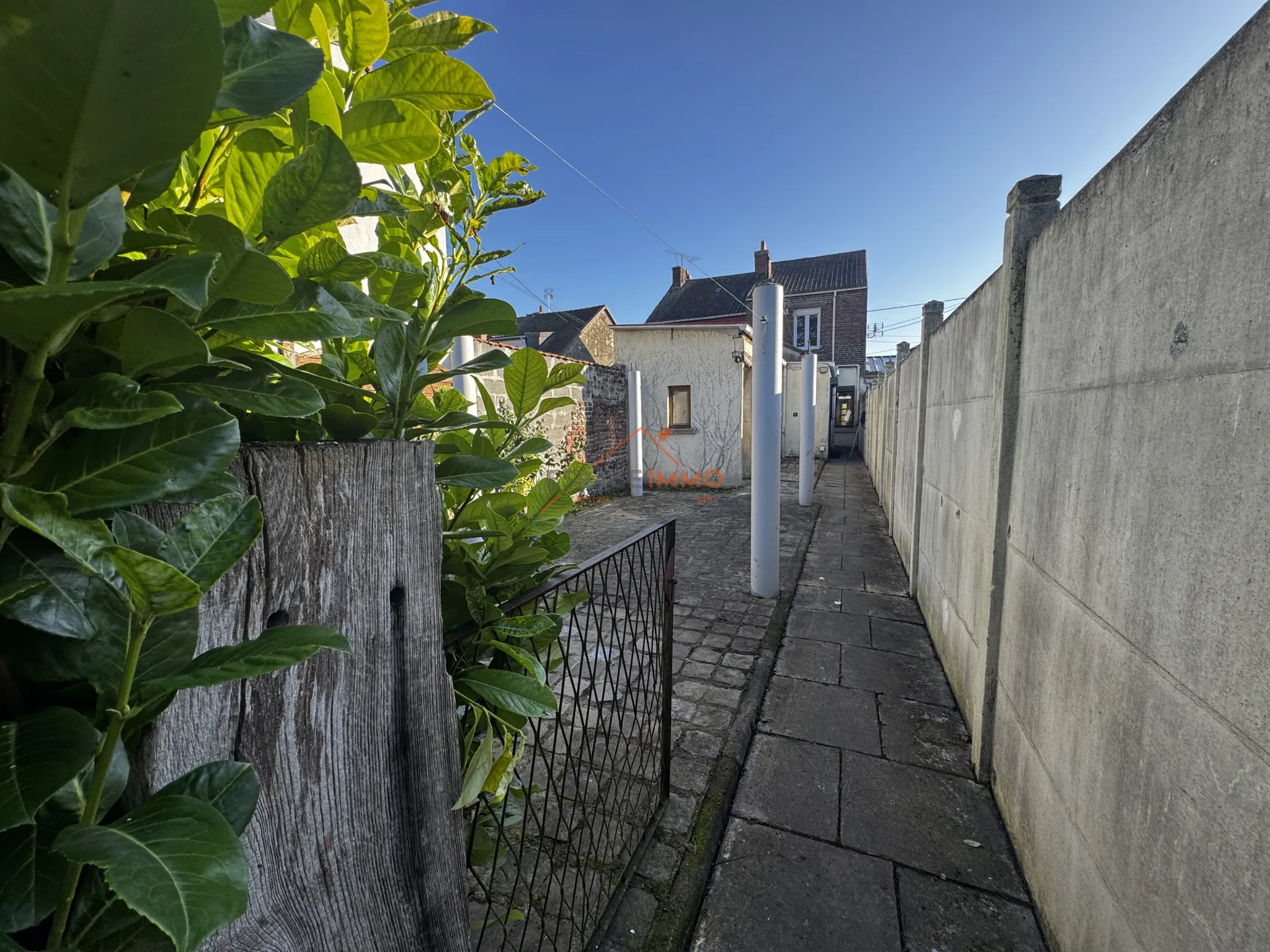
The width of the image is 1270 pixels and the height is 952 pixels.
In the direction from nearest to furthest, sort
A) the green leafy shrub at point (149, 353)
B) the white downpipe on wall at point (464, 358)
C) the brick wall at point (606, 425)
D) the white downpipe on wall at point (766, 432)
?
the green leafy shrub at point (149, 353)
the white downpipe on wall at point (464, 358)
the white downpipe on wall at point (766, 432)
the brick wall at point (606, 425)

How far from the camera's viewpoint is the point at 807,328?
68.2ft

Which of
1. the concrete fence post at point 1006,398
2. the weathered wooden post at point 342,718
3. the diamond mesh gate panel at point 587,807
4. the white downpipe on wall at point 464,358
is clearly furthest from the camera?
the white downpipe on wall at point 464,358

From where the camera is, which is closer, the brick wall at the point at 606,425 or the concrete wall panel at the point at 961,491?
the concrete wall panel at the point at 961,491

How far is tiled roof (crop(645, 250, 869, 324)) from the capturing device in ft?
68.2

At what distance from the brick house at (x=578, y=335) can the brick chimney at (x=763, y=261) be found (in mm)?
5697

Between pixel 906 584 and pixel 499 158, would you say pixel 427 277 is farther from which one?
pixel 906 584

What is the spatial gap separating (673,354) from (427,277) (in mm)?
9308

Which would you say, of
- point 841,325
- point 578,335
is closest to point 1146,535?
point 578,335

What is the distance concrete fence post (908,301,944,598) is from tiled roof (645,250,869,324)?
16.3 m

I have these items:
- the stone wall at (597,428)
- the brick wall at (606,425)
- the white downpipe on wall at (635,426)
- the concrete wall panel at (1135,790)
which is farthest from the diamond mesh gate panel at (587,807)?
the white downpipe on wall at (635,426)

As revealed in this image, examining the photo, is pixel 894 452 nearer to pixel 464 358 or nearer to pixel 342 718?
pixel 464 358

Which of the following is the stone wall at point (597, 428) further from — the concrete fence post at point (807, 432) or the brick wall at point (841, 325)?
the brick wall at point (841, 325)

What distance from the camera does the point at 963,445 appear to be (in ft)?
9.42

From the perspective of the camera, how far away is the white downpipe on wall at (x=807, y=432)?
7527mm
